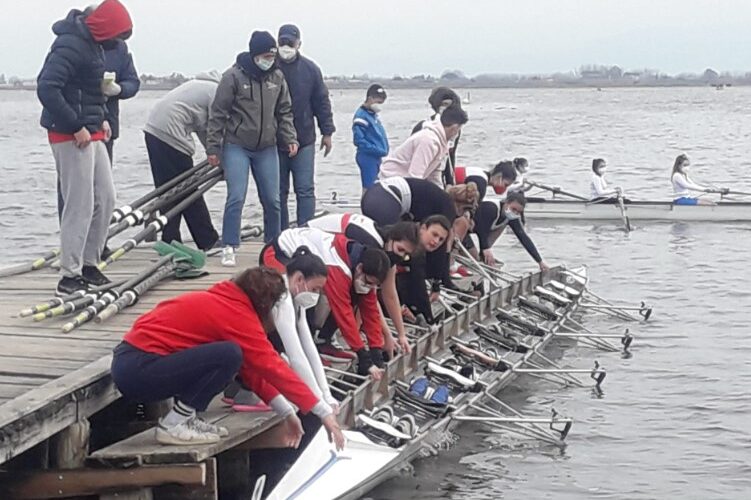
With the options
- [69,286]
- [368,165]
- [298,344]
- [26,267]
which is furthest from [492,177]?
[298,344]

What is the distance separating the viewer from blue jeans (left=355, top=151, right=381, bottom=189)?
12.5 m

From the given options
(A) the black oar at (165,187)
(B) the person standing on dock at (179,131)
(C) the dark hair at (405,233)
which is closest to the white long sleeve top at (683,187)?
(B) the person standing on dock at (179,131)

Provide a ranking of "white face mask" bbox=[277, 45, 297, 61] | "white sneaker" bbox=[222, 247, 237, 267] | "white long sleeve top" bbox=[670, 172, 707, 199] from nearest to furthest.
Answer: "white sneaker" bbox=[222, 247, 237, 267]
"white face mask" bbox=[277, 45, 297, 61]
"white long sleeve top" bbox=[670, 172, 707, 199]

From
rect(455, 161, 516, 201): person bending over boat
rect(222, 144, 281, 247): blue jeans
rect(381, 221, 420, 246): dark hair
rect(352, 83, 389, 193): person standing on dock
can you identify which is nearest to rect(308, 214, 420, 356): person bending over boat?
rect(381, 221, 420, 246): dark hair

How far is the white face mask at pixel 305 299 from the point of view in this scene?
6902 mm

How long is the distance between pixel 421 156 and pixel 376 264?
11.0 ft

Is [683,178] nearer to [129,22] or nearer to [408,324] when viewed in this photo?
[408,324]

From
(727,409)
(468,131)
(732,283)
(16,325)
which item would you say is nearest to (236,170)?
(16,325)

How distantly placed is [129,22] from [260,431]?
277cm

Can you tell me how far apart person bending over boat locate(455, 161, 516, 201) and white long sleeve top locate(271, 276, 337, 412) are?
503cm

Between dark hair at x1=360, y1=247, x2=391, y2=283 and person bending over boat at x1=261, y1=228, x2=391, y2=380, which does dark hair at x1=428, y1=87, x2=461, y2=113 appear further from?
dark hair at x1=360, y1=247, x2=391, y2=283

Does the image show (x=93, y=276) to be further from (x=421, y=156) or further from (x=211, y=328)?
(x=421, y=156)

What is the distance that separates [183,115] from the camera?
10.5 metres

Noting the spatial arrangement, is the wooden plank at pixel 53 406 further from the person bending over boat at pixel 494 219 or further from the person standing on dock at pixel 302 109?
the person bending over boat at pixel 494 219
